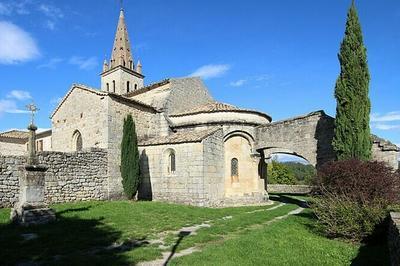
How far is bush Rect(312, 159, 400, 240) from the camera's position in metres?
8.58

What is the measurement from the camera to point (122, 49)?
3969 centimetres

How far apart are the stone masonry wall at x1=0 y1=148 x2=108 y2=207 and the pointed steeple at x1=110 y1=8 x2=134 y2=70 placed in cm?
2429

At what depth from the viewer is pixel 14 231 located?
9.07 m

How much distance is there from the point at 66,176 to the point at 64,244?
28.8 feet

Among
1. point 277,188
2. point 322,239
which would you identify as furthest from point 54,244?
point 277,188

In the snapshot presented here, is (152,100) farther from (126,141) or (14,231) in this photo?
(14,231)

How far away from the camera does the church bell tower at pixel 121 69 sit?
38.9 meters

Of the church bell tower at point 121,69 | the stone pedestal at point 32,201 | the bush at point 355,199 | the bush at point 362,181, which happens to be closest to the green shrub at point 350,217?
the bush at point 355,199

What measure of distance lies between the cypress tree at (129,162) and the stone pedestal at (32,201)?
23.9 feet

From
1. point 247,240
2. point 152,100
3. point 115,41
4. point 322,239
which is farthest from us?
point 115,41

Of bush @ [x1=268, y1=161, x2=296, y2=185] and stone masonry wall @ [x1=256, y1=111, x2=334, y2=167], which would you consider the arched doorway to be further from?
bush @ [x1=268, y1=161, x2=296, y2=185]

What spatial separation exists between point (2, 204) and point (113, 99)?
7.70m

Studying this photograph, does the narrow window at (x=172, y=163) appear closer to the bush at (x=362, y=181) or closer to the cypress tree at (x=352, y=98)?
the cypress tree at (x=352, y=98)

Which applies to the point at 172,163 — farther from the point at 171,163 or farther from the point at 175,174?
the point at 175,174
